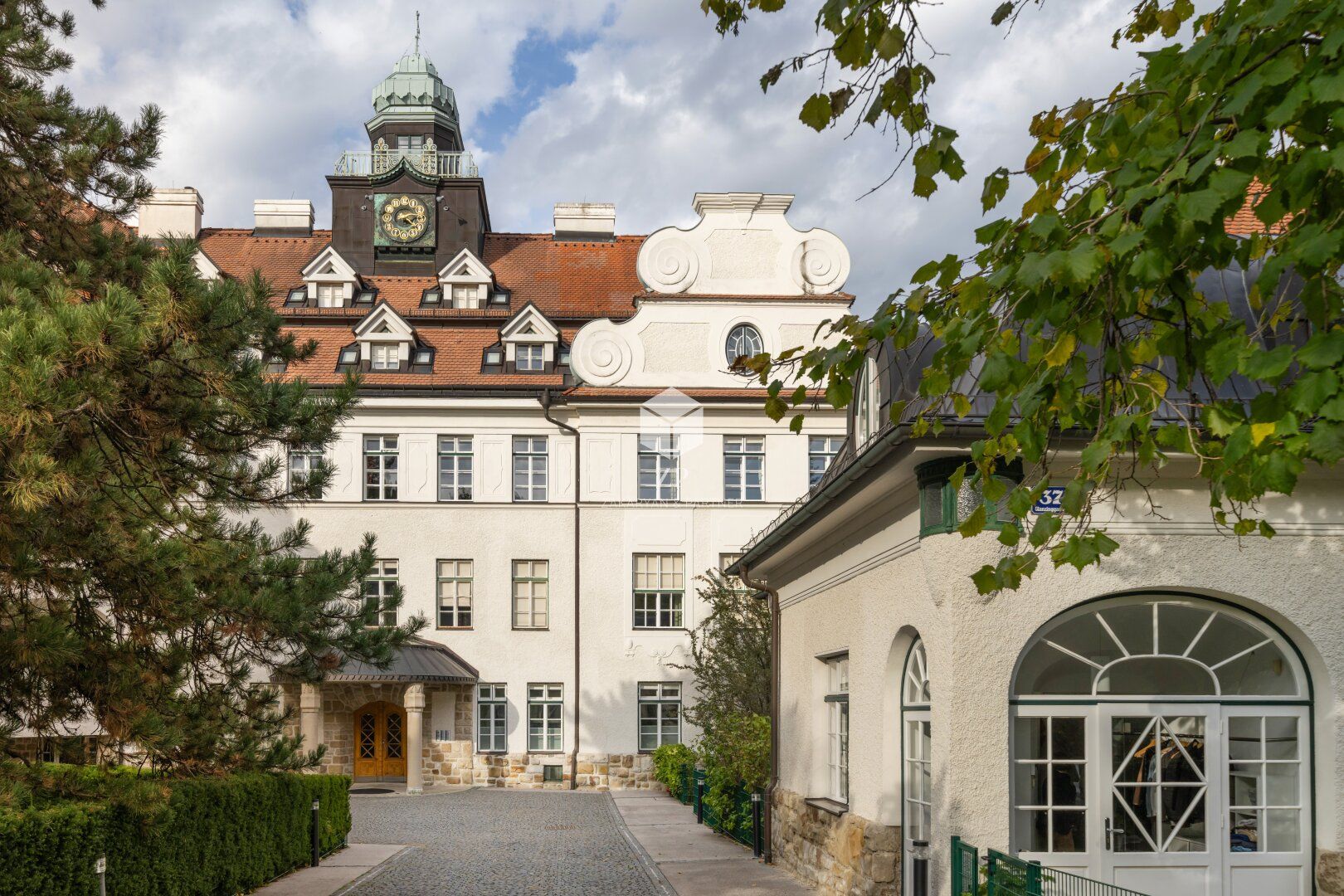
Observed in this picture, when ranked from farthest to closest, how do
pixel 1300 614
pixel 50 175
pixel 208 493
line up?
pixel 50 175 → pixel 208 493 → pixel 1300 614

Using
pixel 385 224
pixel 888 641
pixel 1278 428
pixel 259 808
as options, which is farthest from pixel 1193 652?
pixel 385 224

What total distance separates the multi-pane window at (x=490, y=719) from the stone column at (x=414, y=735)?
7.06 feet

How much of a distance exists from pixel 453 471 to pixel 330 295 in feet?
22.9

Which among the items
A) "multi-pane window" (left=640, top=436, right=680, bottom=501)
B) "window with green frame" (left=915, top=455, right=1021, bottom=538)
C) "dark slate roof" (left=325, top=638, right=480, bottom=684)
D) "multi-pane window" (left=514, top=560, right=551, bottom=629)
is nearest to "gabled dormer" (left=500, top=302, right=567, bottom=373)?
"multi-pane window" (left=640, top=436, right=680, bottom=501)

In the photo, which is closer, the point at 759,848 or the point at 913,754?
the point at 913,754

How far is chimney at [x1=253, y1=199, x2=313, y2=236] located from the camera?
4291cm

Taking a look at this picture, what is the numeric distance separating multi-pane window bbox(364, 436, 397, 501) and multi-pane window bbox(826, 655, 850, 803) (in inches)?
834

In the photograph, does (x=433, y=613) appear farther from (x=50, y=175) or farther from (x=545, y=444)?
(x=50, y=175)

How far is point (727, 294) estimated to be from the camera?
33.9 meters

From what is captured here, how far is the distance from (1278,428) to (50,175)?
1049 cm

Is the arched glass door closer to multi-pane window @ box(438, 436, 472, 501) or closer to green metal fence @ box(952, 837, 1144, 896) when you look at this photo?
green metal fence @ box(952, 837, 1144, 896)

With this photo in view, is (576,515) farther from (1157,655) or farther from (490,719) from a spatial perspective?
(1157,655)

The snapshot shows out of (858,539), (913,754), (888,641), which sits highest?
(858,539)

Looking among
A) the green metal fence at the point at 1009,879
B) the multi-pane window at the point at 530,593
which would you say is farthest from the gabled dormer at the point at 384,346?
the green metal fence at the point at 1009,879
